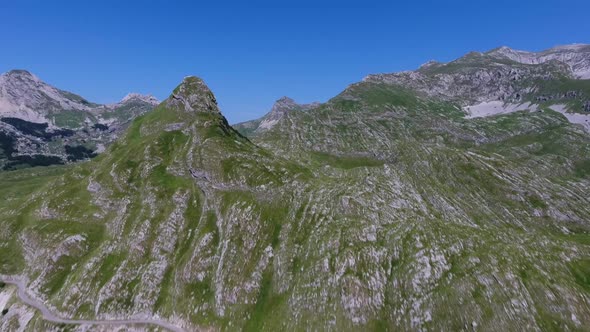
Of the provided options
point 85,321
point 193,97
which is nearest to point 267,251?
point 85,321

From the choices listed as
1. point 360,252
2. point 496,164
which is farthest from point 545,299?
point 496,164

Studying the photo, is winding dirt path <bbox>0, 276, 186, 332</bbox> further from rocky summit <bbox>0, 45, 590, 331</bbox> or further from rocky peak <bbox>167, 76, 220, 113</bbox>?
rocky peak <bbox>167, 76, 220, 113</bbox>

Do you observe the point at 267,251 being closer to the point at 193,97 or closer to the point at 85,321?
the point at 85,321

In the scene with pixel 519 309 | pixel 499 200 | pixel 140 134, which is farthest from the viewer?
pixel 140 134

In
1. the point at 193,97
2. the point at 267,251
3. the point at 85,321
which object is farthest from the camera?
the point at 193,97

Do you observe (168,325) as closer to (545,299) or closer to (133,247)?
(133,247)

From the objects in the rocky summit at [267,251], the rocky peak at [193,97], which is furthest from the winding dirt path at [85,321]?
the rocky peak at [193,97]

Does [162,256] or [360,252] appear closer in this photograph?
[360,252]

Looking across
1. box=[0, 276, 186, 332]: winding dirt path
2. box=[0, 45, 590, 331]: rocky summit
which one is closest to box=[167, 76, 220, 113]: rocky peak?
box=[0, 45, 590, 331]: rocky summit
